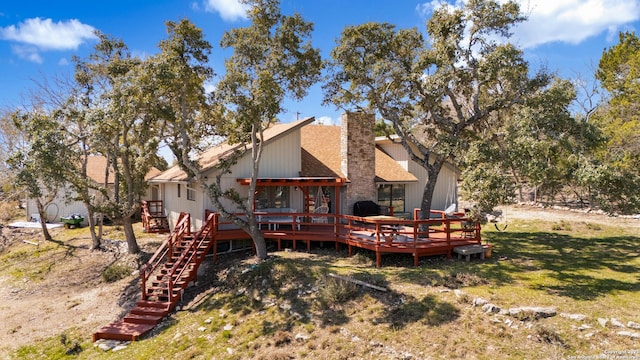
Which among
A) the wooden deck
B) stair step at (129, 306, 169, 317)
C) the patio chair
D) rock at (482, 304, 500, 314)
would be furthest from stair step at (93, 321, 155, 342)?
rock at (482, 304, 500, 314)

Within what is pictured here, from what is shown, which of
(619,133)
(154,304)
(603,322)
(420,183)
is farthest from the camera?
(619,133)

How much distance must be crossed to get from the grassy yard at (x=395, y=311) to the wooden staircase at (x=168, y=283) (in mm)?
490

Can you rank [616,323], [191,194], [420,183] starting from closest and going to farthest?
[616,323]
[191,194]
[420,183]

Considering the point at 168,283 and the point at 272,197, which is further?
the point at 272,197

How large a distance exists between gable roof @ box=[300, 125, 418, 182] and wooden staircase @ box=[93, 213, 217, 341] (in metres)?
5.74

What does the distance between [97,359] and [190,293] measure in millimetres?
3987

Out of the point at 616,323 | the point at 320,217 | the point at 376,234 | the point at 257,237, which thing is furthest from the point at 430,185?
the point at 616,323

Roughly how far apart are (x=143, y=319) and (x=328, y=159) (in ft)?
37.8

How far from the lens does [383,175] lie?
20.8 metres

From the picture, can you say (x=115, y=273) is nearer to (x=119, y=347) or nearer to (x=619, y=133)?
(x=119, y=347)

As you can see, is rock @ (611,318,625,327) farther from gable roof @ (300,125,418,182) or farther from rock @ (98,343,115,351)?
rock @ (98,343,115,351)

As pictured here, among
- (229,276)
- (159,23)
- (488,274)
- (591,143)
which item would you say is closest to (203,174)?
(229,276)

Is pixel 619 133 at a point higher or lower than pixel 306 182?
higher

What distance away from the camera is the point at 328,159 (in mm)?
20781
